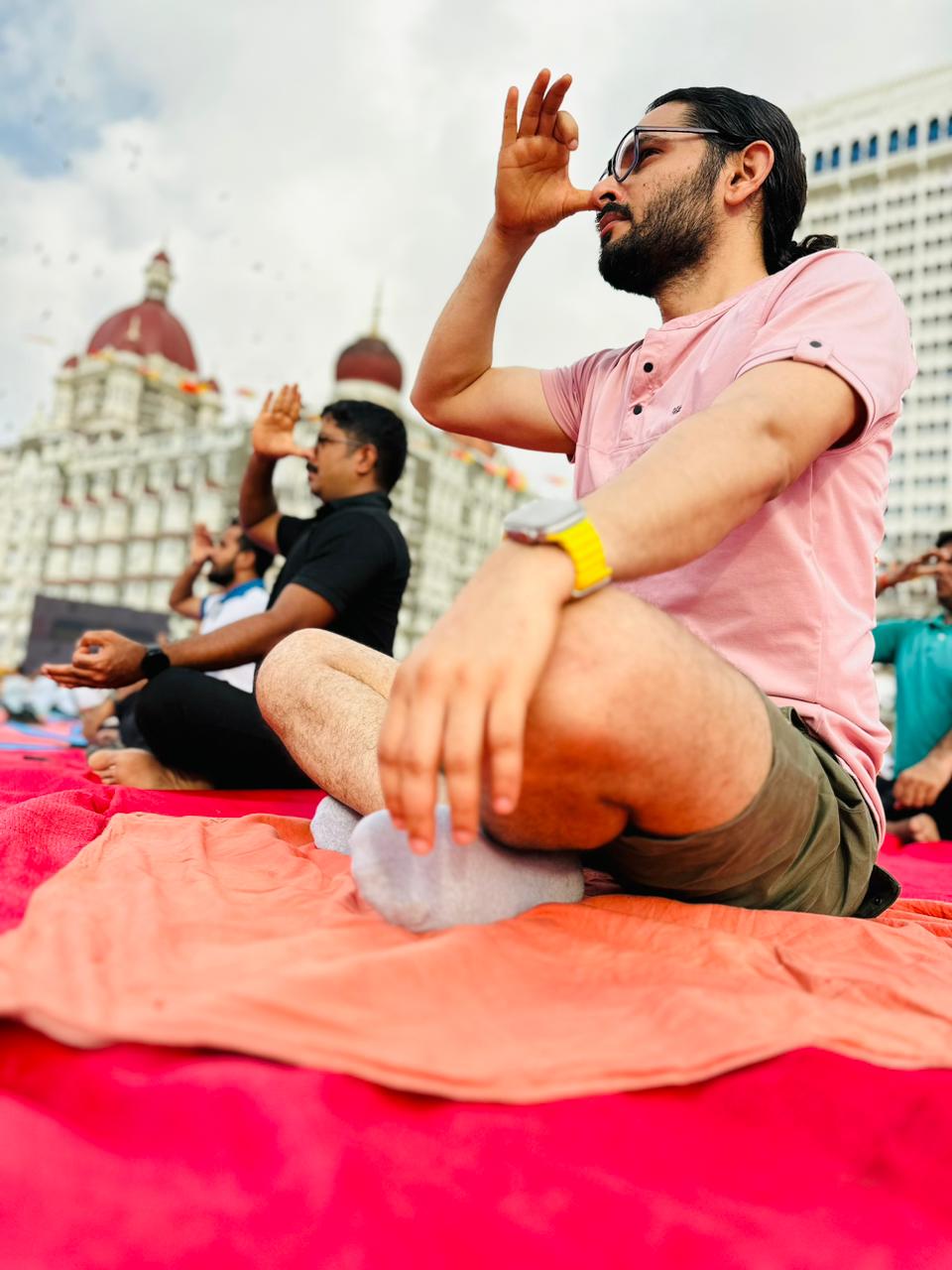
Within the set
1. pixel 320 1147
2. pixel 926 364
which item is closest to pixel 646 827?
pixel 320 1147

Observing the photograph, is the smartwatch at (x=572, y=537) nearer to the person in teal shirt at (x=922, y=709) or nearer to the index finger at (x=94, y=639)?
the index finger at (x=94, y=639)

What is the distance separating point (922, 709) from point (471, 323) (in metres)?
3.76

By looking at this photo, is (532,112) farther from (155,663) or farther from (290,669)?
(155,663)

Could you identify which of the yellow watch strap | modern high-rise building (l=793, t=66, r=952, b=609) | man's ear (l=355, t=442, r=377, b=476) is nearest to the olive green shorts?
the yellow watch strap

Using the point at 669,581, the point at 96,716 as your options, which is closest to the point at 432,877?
the point at 669,581

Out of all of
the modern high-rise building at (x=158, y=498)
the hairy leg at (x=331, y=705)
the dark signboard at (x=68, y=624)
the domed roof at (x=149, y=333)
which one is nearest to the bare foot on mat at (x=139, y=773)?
the hairy leg at (x=331, y=705)

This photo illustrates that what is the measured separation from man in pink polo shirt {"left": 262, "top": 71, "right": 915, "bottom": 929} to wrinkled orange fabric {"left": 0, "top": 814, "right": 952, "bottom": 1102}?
0.09m

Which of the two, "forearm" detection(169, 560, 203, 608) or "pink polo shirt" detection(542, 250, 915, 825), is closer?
"pink polo shirt" detection(542, 250, 915, 825)

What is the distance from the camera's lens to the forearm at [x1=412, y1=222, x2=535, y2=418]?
1931mm

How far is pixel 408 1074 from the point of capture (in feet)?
2.70

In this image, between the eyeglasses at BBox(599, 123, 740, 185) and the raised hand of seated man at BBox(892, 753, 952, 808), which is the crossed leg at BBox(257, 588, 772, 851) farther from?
the raised hand of seated man at BBox(892, 753, 952, 808)

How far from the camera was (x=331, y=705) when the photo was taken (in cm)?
174

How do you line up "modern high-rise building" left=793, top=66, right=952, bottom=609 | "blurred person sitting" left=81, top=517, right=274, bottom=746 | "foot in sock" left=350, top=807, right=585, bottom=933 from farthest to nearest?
1. "modern high-rise building" left=793, top=66, right=952, bottom=609
2. "blurred person sitting" left=81, top=517, right=274, bottom=746
3. "foot in sock" left=350, top=807, right=585, bottom=933

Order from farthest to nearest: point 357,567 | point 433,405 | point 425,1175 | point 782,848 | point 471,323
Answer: point 357,567 → point 433,405 → point 471,323 → point 782,848 → point 425,1175
